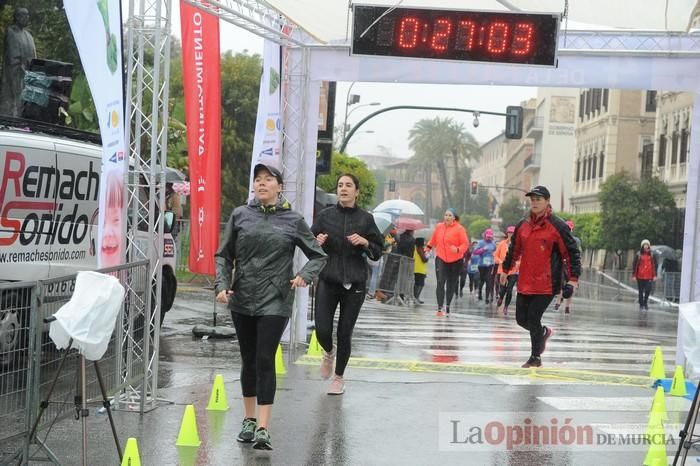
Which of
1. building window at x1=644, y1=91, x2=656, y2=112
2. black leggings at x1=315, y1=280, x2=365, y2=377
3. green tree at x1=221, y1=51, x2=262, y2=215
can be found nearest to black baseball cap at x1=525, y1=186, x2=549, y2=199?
black leggings at x1=315, y1=280, x2=365, y2=377

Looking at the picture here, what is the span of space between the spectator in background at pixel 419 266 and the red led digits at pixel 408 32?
12.5m

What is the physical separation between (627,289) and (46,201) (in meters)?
36.6

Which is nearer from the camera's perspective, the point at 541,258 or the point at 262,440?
the point at 262,440

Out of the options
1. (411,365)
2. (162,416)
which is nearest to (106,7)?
(162,416)

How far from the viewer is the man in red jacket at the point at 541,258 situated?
10953mm

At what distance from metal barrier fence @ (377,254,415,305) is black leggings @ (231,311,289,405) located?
16895mm

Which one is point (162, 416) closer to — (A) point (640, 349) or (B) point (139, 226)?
(B) point (139, 226)

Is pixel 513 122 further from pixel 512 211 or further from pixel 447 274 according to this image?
pixel 512 211

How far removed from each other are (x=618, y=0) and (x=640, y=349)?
6114 millimetres

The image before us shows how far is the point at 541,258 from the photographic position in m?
11.0

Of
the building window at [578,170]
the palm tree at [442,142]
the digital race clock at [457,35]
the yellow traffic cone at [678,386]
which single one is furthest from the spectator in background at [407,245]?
the palm tree at [442,142]

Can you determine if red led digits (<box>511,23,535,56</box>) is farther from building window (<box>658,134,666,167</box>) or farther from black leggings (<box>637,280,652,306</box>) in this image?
building window (<box>658,134,666,167</box>)

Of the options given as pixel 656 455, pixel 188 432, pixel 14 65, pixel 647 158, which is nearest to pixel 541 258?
pixel 656 455

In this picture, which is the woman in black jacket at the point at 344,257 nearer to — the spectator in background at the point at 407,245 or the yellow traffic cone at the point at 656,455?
the yellow traffic cone at the point at 656,455
